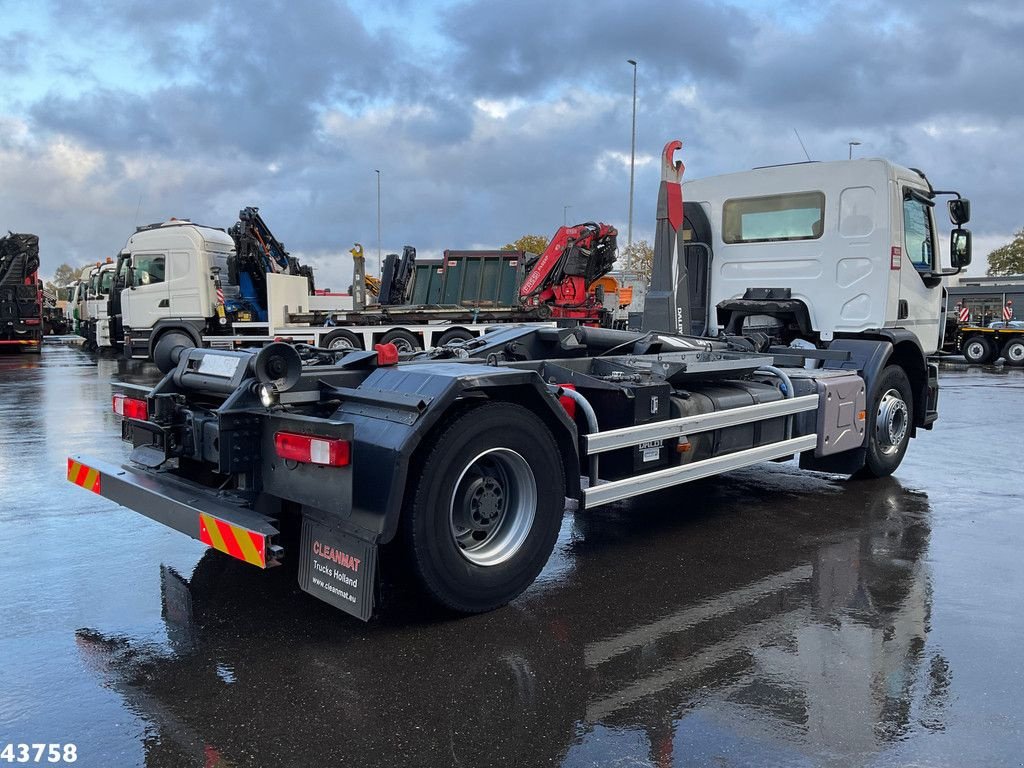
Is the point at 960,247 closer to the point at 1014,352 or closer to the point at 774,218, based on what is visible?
the point at 774,218

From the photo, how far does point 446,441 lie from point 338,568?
742mm

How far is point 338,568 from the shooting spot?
12.2 feet

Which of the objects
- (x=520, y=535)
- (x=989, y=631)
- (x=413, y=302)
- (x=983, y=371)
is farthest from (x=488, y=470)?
(x=983, y=371)

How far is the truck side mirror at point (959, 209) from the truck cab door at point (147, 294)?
1566cm

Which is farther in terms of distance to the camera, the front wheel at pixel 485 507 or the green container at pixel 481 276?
the green container at pixel 481 276

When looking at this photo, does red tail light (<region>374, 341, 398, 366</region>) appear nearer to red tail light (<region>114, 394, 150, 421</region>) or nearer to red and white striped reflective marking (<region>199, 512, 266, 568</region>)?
red and white striped reflective marking (<region>199, 512, 266, 568</region>)

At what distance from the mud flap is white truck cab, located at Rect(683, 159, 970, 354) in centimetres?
546

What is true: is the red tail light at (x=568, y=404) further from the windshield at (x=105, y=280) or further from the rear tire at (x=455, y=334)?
the windshield at (x=105, y=280)

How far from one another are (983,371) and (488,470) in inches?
901

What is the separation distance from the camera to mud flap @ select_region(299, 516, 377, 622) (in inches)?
140

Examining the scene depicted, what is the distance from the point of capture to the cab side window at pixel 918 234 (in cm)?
751

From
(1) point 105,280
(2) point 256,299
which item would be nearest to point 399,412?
(2) point 256,299

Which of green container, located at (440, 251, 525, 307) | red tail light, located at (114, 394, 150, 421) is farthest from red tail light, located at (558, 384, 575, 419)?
green container, located at (440, 251, 525, 307)

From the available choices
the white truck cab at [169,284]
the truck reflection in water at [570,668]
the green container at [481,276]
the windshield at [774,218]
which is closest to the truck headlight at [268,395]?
the truck reflection in water at [570,668]
